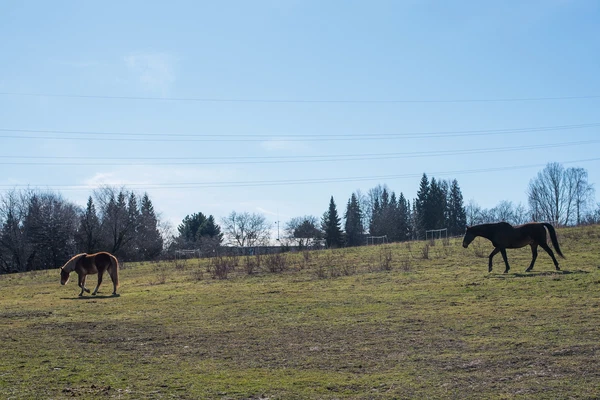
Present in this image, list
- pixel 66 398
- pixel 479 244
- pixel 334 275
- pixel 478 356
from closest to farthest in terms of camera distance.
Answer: pixel 66 398
pixel 478 356
pixel 334 275
pixel 479 244

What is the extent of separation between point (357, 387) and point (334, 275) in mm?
16147

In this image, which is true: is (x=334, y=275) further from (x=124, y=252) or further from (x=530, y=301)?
(x=124, y=252)

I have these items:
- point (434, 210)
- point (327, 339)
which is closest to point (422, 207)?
point (434, 210)

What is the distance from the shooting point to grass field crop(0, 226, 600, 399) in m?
7.65

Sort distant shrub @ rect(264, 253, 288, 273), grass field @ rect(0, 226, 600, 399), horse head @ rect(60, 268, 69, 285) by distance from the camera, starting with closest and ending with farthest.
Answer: grass field @ rect(0, 226, 600, 399) < horse head @ rect(60, 268, 69, 285) < distant shrub @ rect(264, 253, 288, 273)

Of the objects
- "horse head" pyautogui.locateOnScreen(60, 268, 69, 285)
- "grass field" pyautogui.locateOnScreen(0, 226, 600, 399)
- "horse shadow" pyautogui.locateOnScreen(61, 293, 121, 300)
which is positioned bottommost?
"grass field" pyautogui.locateOnScreen(0, 226, 600, 399)

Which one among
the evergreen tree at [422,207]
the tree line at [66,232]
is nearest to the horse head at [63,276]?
the tree line at [66,232]

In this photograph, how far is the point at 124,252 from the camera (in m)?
73.4

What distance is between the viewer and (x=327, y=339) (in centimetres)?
1109

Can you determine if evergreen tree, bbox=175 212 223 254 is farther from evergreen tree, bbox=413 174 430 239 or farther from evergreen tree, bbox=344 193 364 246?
evergreen tree, bbox=413 174 430 239

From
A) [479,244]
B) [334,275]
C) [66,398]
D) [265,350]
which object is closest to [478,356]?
[265,350]

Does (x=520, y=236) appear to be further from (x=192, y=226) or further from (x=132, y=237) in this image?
(x=192, y=226)

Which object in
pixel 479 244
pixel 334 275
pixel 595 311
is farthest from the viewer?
pixel 479 244

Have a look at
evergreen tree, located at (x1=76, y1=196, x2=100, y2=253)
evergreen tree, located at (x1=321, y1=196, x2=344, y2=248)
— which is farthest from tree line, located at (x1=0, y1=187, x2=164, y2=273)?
evergreen tree, located at (x1=321, y1=196, x2=344, y2=248)
